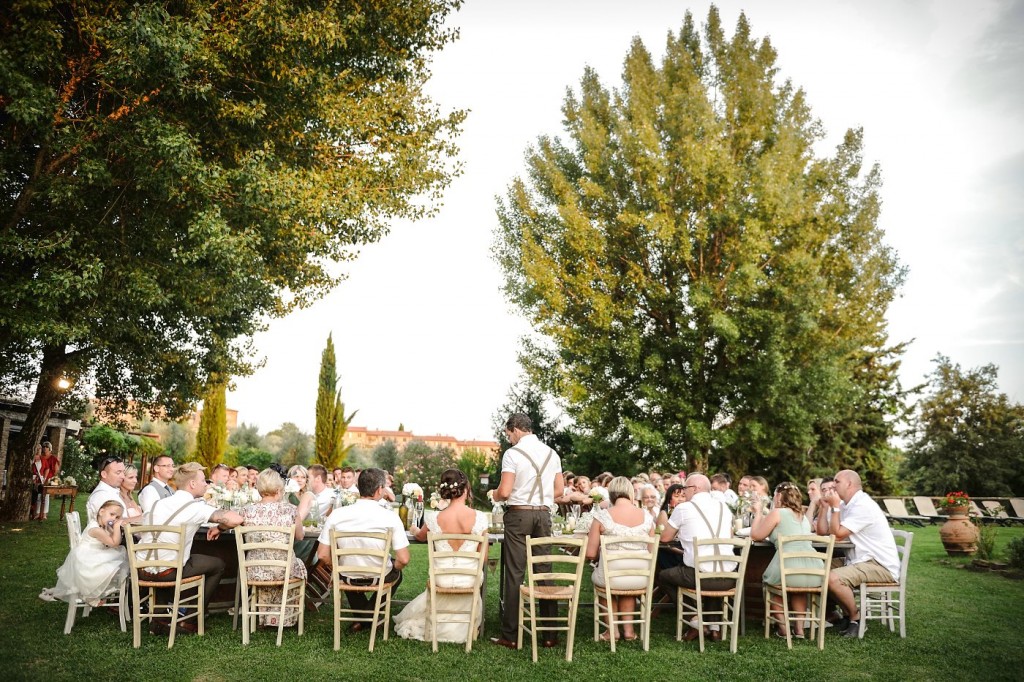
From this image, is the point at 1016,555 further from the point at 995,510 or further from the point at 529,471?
the point at 995,510

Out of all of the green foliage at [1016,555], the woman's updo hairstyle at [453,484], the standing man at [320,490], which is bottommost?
the green foliage at [1016,555]

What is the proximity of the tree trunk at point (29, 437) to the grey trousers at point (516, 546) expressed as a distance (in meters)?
12.5

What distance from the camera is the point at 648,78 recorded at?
65.0 ft

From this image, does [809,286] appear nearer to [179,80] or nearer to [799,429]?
[799,429]

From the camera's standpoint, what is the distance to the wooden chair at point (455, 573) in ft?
19.3

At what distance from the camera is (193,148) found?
30.2 feet

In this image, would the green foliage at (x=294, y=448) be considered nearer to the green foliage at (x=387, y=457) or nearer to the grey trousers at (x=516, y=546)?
the green foliage at (x=387, y=457)

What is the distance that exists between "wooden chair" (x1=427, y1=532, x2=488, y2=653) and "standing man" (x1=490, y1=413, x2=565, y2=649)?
29 cm

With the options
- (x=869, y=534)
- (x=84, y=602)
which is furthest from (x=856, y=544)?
(x=84, y=602)

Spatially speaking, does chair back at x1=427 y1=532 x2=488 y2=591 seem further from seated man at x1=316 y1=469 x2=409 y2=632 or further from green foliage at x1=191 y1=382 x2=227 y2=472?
green foliage at x1=191 y1=382 x2=227 y2=472

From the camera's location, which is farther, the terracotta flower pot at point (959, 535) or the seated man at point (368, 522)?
the terracotta flower pot at point (959, 535)

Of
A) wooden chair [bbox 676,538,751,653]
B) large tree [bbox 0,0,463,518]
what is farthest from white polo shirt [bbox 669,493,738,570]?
large tree [bbox 0,0,463,518]

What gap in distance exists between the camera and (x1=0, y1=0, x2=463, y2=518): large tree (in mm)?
8938

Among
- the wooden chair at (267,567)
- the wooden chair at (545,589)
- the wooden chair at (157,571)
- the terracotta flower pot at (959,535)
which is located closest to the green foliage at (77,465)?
the wooden chair at (157,571)
